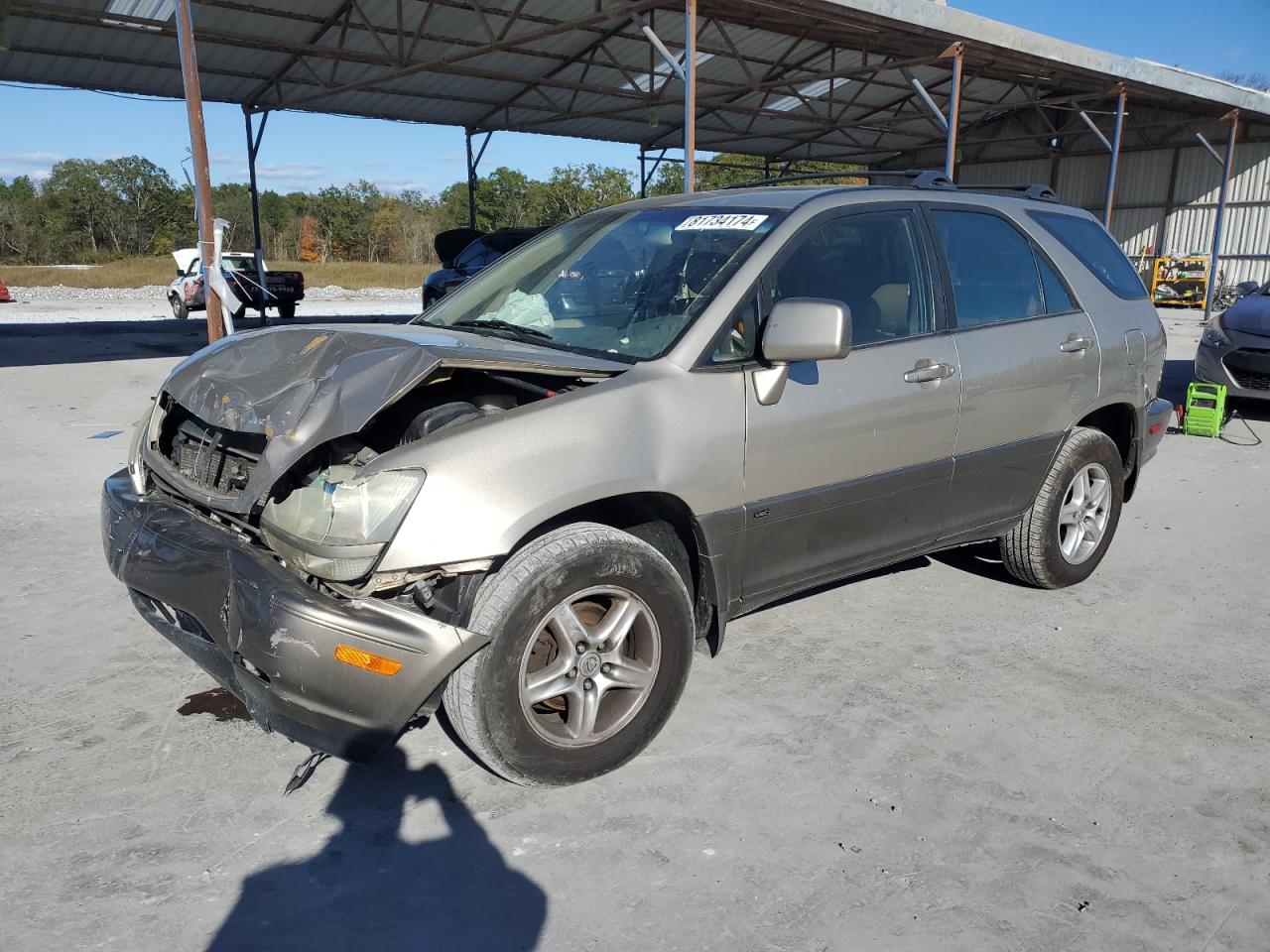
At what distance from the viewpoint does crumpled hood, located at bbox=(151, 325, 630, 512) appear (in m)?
2.66

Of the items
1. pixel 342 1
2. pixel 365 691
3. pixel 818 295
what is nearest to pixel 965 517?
pixel 818 295

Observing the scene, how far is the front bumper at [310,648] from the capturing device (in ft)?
8.05

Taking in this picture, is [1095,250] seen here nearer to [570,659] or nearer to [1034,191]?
[1034,191]

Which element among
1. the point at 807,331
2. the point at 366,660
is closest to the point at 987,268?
the point at 807,331

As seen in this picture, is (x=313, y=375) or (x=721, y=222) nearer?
(x=313, y=375)

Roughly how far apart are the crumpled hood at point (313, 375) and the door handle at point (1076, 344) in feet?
7.62

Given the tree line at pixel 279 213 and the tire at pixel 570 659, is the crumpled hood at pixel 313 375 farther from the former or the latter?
the tree line at pixel 279 213

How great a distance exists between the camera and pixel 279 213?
6744 centimetres

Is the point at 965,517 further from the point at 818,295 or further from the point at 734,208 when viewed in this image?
the point at 734,208

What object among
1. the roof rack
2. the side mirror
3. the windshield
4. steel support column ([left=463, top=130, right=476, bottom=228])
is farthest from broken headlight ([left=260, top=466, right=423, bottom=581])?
steel support column ([left=463, top=130, right=476, bottom=228])

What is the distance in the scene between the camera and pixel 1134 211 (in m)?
29.3

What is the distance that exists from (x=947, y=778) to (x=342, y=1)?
1478 centimetres

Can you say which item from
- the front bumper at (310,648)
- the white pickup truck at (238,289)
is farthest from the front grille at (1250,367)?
the white pickup truck at (238,289)

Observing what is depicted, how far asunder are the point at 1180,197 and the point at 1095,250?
27983mm
